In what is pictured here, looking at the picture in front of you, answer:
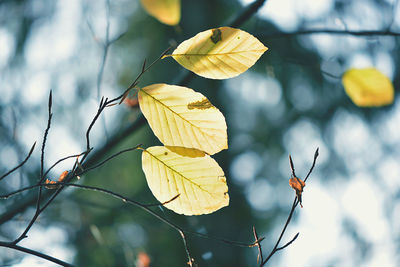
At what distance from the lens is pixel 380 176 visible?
264 centimetres

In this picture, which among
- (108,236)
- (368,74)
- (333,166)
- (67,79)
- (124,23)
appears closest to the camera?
(368,74)

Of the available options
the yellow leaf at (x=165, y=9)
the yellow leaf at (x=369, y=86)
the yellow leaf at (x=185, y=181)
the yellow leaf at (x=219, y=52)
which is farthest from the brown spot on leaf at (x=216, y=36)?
the yellow leaf at (x=369, y=86)

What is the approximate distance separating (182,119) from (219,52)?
0.08 meters

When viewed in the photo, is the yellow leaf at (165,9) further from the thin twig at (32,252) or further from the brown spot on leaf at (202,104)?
the thin twig at (32,252)

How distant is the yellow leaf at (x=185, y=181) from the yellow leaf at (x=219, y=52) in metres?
0.09

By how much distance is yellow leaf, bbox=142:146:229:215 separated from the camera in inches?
12.3

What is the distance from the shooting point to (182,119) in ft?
1.01

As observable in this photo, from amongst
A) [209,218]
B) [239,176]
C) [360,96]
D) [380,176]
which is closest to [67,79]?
[209,218]

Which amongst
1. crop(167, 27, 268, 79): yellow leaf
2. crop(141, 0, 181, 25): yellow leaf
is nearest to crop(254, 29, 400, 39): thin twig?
crop(141, 0, 181, 25): yellow leaf

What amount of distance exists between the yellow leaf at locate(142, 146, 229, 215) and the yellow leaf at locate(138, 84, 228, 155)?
21mm

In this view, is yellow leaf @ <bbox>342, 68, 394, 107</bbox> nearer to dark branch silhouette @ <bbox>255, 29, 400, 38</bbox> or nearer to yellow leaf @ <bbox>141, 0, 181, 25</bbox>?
dark branch silhouette @ <bbox>255, 29, 400, 38</bbox>

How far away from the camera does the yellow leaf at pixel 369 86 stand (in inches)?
20.8

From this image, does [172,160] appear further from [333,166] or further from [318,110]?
[333,166]

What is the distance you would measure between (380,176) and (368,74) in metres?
2.52
